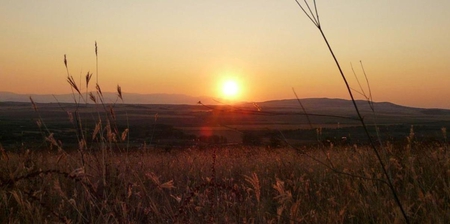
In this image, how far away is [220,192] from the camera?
12.4 ft

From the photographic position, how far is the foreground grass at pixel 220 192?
90.2 inches

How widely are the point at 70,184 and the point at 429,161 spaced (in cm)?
392

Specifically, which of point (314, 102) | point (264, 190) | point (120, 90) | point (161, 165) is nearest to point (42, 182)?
point (120, 90)

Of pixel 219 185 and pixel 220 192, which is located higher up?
pixel 219 185

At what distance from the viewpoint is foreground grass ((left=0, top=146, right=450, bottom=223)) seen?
2291 millimetres

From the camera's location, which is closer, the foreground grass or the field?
the field

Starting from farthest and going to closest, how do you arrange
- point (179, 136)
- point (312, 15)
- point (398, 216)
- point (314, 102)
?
point (314, 102)
point (179, 136)
point (398, 216)
point (312, 15)

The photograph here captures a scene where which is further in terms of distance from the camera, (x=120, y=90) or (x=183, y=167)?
(x=183, y=167)

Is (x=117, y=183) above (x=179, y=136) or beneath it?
above

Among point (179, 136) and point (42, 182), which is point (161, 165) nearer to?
point (42, 182)

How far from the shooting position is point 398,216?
1.75 m

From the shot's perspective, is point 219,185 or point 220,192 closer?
point 219,185

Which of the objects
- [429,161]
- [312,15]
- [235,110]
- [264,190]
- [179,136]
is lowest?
[179,136]

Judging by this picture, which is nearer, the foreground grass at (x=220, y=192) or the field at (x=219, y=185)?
the field at (x=219, y=185)
